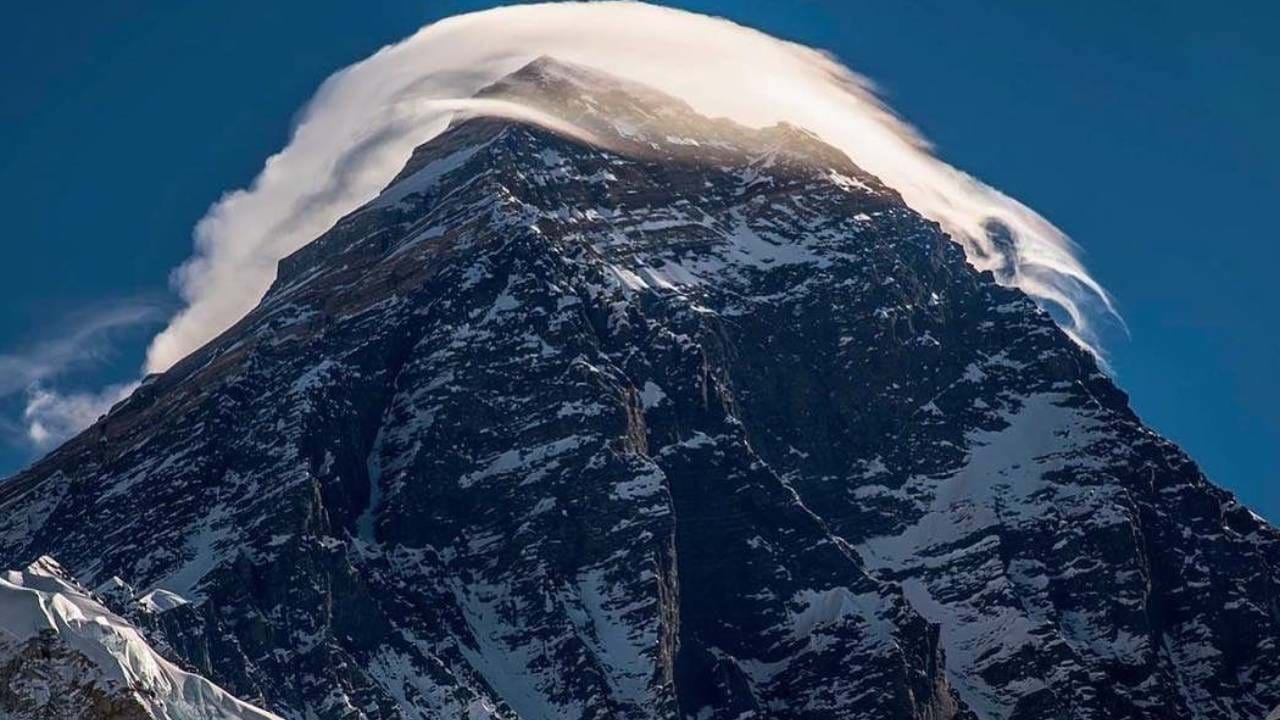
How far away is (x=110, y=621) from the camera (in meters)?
165

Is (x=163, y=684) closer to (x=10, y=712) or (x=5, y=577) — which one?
(x=10, y=712)

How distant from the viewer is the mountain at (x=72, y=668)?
15550 centimetres

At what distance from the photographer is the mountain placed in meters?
156

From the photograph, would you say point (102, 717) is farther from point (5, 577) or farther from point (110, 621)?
point (5, 577)

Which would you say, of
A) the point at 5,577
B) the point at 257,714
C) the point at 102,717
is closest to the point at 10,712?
the point at 102,717

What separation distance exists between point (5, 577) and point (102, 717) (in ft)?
109

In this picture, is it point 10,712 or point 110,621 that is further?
point 110,621

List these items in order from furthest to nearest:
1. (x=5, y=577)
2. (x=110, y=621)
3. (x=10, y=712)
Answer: (x=5, y=577)
(x=110, y=621)
(x=10, y=712)

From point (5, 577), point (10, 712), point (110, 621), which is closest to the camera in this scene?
point (10, 712)

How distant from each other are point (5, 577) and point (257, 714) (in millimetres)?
22865

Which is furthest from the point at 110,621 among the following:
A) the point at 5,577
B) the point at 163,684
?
the point at 5,577

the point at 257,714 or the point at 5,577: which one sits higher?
the point at 5,577

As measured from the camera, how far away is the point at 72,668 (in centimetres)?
15725

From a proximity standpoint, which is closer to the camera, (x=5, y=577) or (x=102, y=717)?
(x=102, y=717)
